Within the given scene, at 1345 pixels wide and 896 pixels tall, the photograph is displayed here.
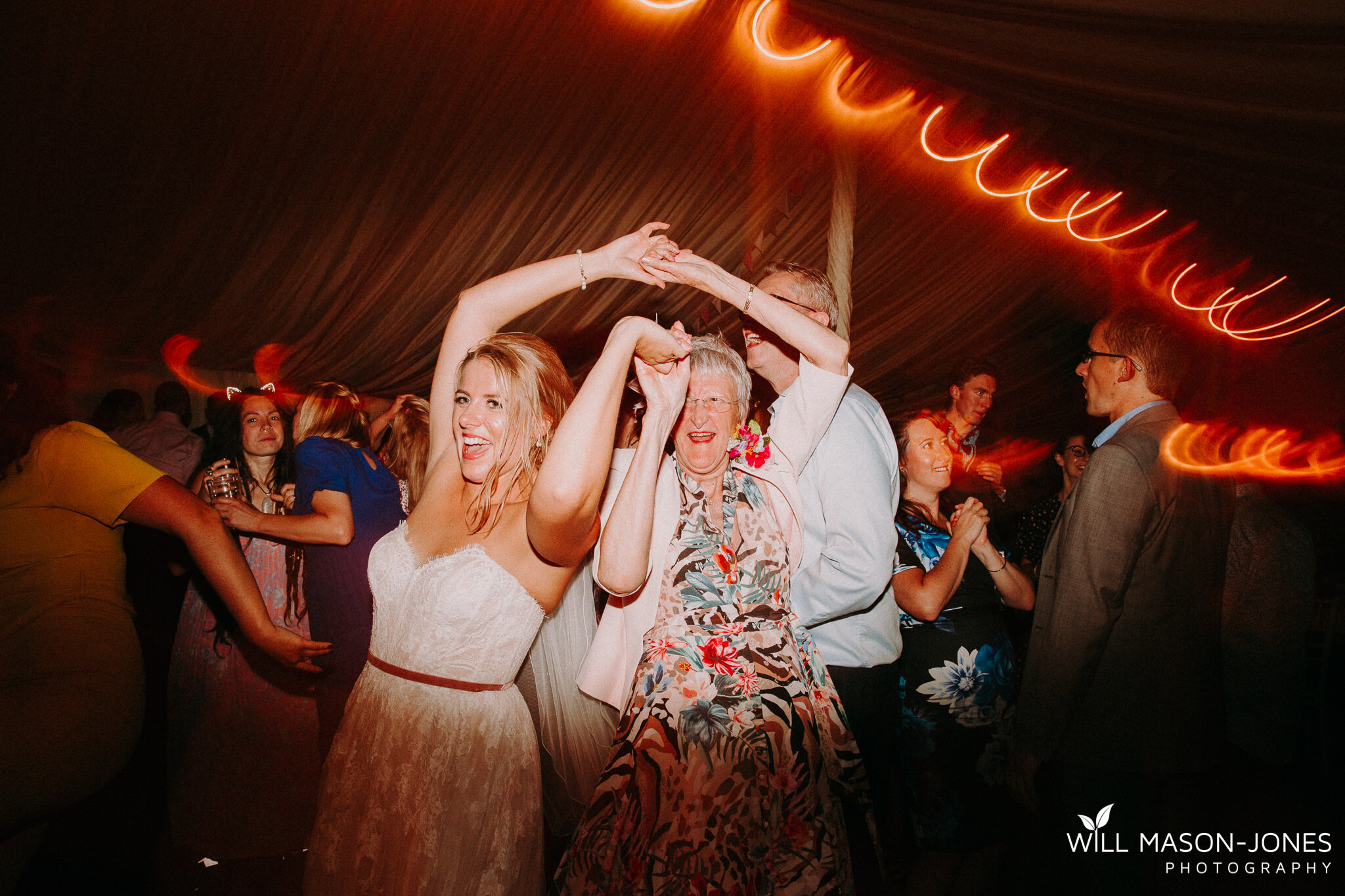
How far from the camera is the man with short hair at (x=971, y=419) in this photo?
2.66 m

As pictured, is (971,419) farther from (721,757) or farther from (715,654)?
(721,757)

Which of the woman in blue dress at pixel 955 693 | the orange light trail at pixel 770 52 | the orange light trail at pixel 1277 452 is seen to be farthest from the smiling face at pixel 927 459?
the orange light trail at pixel 770 52

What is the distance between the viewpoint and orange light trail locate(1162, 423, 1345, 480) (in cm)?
290

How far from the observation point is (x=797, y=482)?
1.68 meters

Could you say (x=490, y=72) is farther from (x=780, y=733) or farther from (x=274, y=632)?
(x=780, y=733)

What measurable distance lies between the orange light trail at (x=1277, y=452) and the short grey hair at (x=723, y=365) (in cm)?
167

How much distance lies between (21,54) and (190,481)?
175cm

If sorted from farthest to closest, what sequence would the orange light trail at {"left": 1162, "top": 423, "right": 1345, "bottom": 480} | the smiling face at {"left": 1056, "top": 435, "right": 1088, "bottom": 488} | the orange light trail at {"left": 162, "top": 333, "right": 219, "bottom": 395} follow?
1. the orange light trail at {"left": 162, "top": 333, "right": 219, "bottom": 395}
2. the smiling face at {"left": 1056, "top": 435, "right": 1088, "bottom": 488}
3. the orange light trail at {"left": 1162, "top": 423, "right": 1345, "bottom": 480}

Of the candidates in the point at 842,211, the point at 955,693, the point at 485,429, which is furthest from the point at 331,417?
the point at 842,211

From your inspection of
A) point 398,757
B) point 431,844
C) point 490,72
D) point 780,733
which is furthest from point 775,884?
point 490,72

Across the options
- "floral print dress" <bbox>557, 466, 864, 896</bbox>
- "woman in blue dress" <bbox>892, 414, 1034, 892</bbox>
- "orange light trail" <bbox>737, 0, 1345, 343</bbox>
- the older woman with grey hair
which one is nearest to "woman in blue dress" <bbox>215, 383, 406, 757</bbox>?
the older woman with grey hair

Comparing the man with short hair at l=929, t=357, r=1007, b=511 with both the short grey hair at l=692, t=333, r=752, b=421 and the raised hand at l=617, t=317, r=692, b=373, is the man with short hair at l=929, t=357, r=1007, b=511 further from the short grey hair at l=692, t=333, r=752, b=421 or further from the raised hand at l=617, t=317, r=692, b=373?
the raised hand at l=617, t=317, r=692, b=373

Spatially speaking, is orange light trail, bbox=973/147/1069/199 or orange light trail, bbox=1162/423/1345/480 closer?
orange light trail, bbox=1162/423/1345/480

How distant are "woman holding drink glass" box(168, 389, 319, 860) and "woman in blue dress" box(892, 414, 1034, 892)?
6.56 feet
